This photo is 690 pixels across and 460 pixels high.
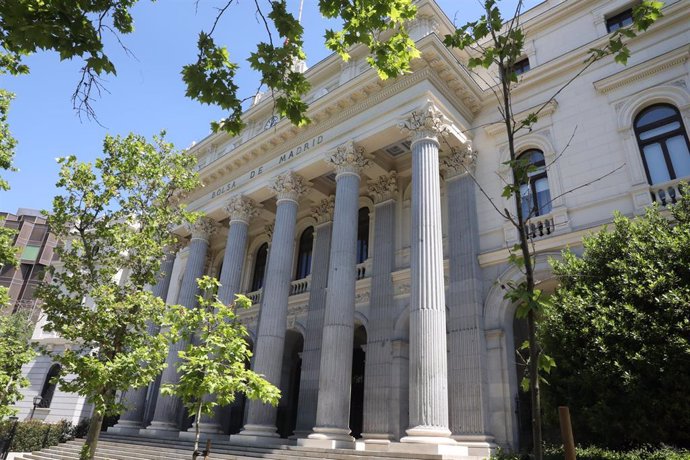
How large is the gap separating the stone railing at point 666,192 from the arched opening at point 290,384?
13.7 meters

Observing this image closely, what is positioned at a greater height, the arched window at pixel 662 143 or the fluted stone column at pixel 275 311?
the arched window at pixel 662 143

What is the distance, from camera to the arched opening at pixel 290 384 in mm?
19609

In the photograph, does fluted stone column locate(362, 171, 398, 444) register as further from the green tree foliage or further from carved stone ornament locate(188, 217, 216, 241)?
the green tree foliage

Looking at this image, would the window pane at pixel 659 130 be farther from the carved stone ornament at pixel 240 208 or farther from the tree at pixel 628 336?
the carved stone ornament at pixel 240 208

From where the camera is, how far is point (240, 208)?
20531 mm

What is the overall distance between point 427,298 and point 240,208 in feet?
35.0

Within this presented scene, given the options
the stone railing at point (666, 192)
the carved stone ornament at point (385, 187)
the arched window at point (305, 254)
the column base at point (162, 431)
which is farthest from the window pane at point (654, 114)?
the column base at point (162, 431)

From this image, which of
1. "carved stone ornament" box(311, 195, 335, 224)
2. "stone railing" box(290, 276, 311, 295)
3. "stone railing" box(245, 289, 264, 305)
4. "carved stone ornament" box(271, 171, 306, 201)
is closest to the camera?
"carved stone ornament" box(271, 171, 306, 201)

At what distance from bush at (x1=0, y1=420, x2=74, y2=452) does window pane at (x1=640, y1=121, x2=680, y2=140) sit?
27.9 m

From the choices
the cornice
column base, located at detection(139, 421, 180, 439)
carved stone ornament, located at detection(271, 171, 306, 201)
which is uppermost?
the cornice

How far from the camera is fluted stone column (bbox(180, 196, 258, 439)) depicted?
17625 mm

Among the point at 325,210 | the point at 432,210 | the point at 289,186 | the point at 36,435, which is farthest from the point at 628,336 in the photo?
the point at 36,435

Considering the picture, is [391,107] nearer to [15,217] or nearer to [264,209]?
[264,209]

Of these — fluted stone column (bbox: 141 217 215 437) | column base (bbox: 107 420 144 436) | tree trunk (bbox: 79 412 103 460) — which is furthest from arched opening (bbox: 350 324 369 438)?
column base (bbox: 107 420 144 436)
